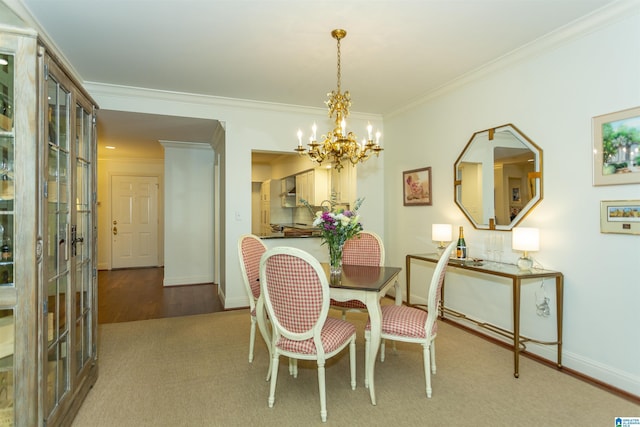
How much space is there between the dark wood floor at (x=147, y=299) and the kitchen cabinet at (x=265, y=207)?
92.0 inches

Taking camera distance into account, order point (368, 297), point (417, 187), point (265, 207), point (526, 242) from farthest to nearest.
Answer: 1. point (265, 207)
2. point (417, 187)
3. point (526, 242)
4. point (368, 297)

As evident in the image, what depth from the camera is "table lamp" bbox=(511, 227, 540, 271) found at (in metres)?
2.71

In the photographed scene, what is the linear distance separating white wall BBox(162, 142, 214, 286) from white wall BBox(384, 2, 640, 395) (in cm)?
431

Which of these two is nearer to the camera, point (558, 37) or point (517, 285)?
point (517, 285)

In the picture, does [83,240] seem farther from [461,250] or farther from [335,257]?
[461,250]

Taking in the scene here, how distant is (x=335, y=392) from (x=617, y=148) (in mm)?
2526

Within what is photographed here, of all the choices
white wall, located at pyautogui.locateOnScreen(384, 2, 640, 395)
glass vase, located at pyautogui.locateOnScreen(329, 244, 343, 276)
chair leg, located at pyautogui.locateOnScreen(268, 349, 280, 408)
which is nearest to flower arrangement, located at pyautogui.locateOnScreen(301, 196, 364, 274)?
glass vase, located at pyautogui.locateOnScreen(329, 244, 343, 276)

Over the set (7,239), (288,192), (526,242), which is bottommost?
(526,242)

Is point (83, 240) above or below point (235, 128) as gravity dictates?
below

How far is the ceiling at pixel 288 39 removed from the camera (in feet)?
7.71

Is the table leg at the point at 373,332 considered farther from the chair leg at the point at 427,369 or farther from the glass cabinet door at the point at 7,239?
the glass cabinet door at the point at 7,239

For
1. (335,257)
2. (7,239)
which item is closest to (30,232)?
(7,239)

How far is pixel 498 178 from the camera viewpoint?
10.7 ft

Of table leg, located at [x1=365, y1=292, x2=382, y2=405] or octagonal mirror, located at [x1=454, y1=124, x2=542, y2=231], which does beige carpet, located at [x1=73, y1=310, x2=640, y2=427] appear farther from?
octagonal mirror, located at [x1=454, y1=124, x2=542, y2=231]
